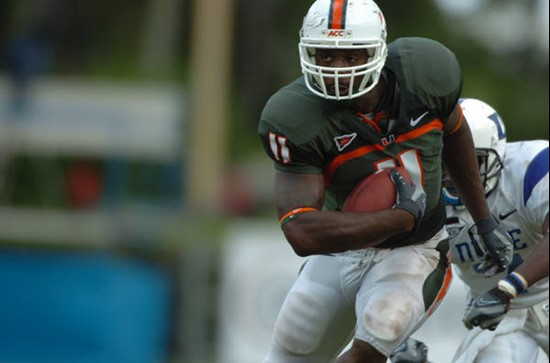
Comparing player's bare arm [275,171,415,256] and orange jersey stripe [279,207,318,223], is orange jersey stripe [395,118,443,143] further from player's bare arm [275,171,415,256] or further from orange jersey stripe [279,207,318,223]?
orange jersey stripe [279,207,318,223]

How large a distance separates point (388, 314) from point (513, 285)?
0.77m

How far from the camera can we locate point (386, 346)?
6016 mm

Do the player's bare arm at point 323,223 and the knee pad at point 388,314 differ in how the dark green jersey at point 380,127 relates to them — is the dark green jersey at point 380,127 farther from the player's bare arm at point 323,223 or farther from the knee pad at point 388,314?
the knee pad at point 388,314

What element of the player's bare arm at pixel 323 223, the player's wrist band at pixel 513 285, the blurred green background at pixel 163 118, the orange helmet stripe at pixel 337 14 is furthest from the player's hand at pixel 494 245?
the blurred green background at pixel 163 118

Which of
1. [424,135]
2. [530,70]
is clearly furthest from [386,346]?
[530,70]

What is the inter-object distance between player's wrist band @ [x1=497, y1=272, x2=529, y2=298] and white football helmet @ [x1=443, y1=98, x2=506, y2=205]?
0.69 metres

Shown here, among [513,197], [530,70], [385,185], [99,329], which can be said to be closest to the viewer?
[385,185]

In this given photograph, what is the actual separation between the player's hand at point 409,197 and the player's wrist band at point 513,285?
67 cm

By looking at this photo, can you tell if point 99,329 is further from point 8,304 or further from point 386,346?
point 386,346

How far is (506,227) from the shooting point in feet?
23.3

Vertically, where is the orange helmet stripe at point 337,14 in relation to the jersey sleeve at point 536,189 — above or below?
above

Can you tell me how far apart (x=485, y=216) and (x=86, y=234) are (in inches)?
359

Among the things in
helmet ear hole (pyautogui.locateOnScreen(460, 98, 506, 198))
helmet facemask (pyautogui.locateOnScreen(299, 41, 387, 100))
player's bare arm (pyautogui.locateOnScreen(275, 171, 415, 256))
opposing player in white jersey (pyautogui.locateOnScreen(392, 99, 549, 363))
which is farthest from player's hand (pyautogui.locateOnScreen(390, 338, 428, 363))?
helmet facemask (pyautogui.locateOnScreen(299, 41, 387, 100))

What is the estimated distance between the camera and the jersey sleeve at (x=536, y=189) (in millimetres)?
6836
